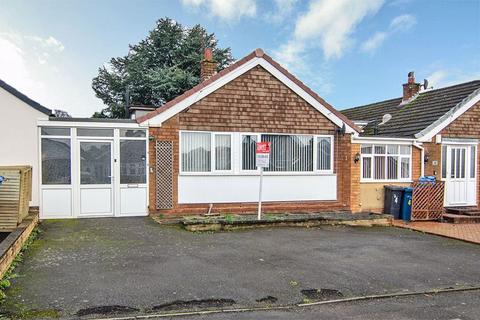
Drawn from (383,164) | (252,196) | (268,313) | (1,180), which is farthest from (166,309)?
(383,164)

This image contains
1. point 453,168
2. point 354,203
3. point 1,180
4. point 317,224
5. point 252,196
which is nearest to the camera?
point 1,180

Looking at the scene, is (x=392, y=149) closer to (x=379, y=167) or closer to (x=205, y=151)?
(x=379, y=167)

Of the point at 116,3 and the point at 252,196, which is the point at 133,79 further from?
the point at 252,196

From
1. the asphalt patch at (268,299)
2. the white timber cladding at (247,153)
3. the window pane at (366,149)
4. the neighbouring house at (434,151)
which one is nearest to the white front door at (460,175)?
the neighbouring house at (434,151)

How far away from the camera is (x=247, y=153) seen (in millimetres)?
13453

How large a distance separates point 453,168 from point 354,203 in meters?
4.42

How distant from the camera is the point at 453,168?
51.3ft

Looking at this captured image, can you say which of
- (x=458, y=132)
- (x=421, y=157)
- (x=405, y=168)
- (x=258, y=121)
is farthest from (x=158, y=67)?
(x=458, y=132)

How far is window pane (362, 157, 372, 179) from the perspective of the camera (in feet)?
48.0

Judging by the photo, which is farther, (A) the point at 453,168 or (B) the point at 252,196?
(A) the point at 453,168

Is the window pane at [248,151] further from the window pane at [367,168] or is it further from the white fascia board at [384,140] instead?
the window pane at [367,168]

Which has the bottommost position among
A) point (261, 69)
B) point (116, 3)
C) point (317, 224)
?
point (317, 224)

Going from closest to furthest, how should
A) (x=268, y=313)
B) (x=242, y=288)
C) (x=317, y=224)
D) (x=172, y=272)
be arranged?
(x=268, y=313) < (x=242, y=288) < (x=172, y=272) < (x=317, y=224)

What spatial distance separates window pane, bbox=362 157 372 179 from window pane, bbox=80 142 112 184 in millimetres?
8523
